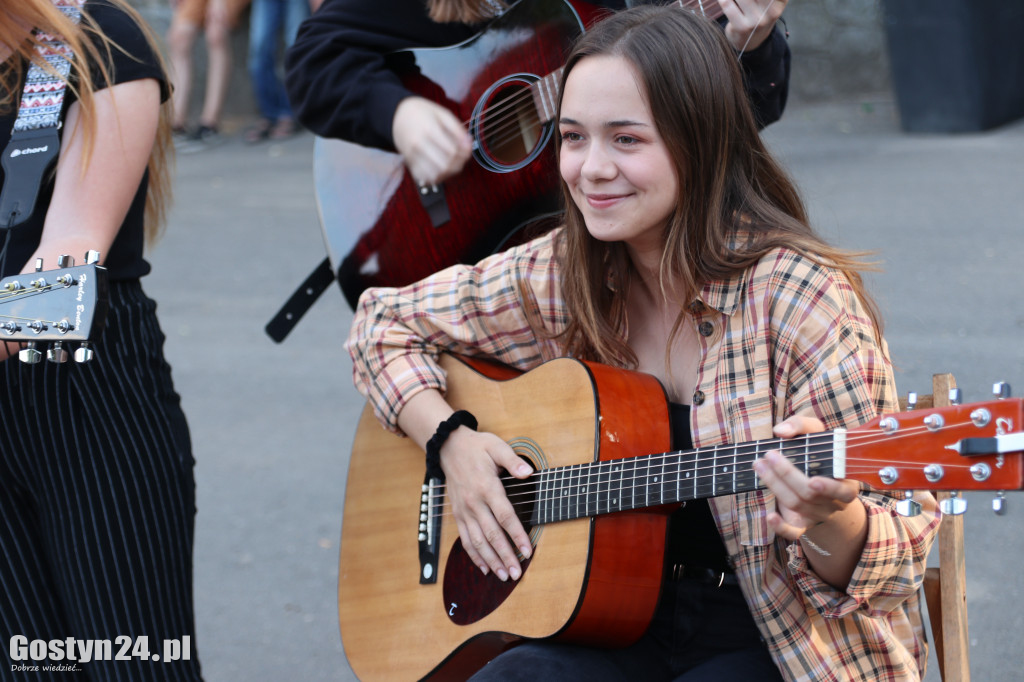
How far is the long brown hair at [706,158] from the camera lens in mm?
1888

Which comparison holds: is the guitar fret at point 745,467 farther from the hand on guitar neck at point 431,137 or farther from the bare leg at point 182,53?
the bare leg at point 182,53

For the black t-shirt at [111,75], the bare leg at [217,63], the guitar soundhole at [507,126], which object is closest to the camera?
the black t-shirt at [111,75]

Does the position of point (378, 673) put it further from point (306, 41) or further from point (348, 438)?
point (348, 438)

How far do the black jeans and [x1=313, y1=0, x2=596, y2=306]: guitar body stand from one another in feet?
2.86

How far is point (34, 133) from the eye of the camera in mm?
2064

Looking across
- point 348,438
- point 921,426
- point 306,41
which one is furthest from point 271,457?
point 921,426

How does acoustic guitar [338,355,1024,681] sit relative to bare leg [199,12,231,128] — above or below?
above

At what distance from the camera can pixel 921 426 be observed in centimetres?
148

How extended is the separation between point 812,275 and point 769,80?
22.3 inches

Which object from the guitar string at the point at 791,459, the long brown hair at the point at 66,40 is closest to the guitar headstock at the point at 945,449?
the guitar string at the point at 791,459

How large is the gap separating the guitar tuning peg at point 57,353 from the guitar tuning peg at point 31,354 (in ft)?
0.08

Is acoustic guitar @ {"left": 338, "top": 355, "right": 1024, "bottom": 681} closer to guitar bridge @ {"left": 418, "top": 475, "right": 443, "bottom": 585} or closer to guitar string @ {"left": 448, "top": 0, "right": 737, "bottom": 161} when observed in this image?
guitar bridge @ {"left": 418, "top": 475, "right": 443, "bottom": 585}

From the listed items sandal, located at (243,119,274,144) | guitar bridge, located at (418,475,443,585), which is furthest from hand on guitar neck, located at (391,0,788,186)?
sandal, located at (243,119,274,144)
